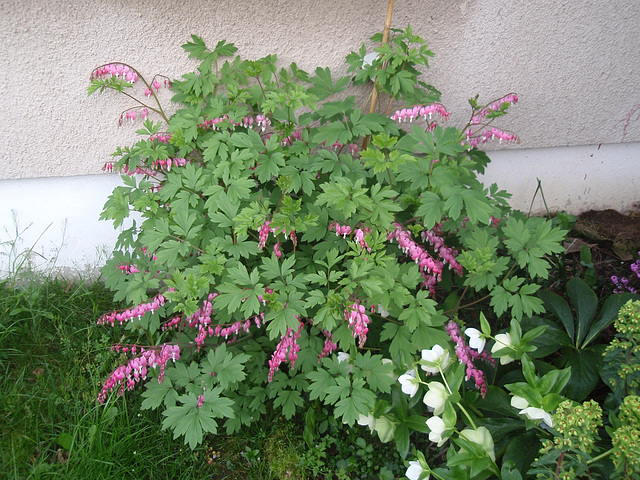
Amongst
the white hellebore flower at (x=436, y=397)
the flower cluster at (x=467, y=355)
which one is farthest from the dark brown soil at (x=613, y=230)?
the white hellebore flower at (x=436, y=397)

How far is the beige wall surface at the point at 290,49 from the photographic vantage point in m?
2.48

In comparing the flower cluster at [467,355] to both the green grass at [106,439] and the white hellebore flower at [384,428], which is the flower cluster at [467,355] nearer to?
the white hellebore flower at [384,428]

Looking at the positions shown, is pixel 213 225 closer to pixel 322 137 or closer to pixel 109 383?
pixel 322 137

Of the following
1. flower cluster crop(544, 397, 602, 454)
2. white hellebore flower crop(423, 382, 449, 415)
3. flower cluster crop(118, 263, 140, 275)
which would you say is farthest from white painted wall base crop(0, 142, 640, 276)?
flower cluster crop(544, 397, 602, 454)

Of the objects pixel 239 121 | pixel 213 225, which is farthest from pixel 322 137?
pixel 213 225

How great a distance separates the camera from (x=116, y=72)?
2.52m

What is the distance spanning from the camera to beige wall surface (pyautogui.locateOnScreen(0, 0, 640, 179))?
8.14 feet

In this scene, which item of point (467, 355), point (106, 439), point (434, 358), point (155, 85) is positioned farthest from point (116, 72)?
point (467, 355)

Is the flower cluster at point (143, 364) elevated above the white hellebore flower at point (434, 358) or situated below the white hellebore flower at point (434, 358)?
below

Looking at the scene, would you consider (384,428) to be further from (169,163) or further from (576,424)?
(169,163)

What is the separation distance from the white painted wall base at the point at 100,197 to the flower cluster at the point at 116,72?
2.13ft

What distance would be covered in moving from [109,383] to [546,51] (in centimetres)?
Result: 325

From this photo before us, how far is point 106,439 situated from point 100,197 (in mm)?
1536

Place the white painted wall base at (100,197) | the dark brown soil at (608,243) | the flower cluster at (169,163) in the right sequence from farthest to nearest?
the dark brown soil at (608,243), the white painted wall base at (100,197), the flower cluster at (169,163)
